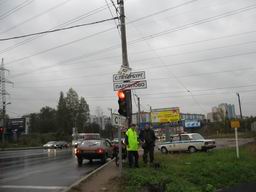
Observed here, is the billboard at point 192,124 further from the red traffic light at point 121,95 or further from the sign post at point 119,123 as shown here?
the sign post at point 119,123

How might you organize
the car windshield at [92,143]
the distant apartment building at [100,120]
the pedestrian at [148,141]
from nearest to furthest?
the pedestrian at [148,141] → the car windshield at [92,143] → the distant apartment building at [100,120]

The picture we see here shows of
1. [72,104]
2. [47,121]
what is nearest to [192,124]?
[72,104]

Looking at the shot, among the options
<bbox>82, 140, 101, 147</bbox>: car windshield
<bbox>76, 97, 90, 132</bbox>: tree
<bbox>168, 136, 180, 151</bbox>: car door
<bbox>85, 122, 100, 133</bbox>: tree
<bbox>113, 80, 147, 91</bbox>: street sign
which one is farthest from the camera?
<bbox>76, 97, 90, 132</bbox>: tree

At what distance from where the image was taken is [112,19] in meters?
20.5

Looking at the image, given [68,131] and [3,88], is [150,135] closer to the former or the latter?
[3,88]

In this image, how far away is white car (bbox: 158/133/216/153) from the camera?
92.1 ft

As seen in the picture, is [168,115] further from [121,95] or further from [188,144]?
[121,95]

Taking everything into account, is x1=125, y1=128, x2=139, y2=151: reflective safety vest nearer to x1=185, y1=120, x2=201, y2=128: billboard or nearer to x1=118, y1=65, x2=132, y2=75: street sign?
x1=118, y1=65, x2=132, y2=75: street sign

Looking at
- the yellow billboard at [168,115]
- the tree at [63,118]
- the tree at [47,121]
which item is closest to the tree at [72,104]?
the tree at [63,118]

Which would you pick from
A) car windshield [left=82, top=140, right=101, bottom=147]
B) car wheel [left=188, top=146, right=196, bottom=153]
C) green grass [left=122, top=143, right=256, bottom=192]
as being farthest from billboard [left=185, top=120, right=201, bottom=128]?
green grass [left=122, top=143, right=256, bottom=192]

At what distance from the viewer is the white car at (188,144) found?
28078 mm

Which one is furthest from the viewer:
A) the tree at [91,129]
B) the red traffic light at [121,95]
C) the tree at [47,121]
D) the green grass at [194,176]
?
the tree at [47,121]

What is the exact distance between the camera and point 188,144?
2881 cm

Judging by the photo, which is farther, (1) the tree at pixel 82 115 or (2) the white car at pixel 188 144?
(1) the tree at pixel 82 115
